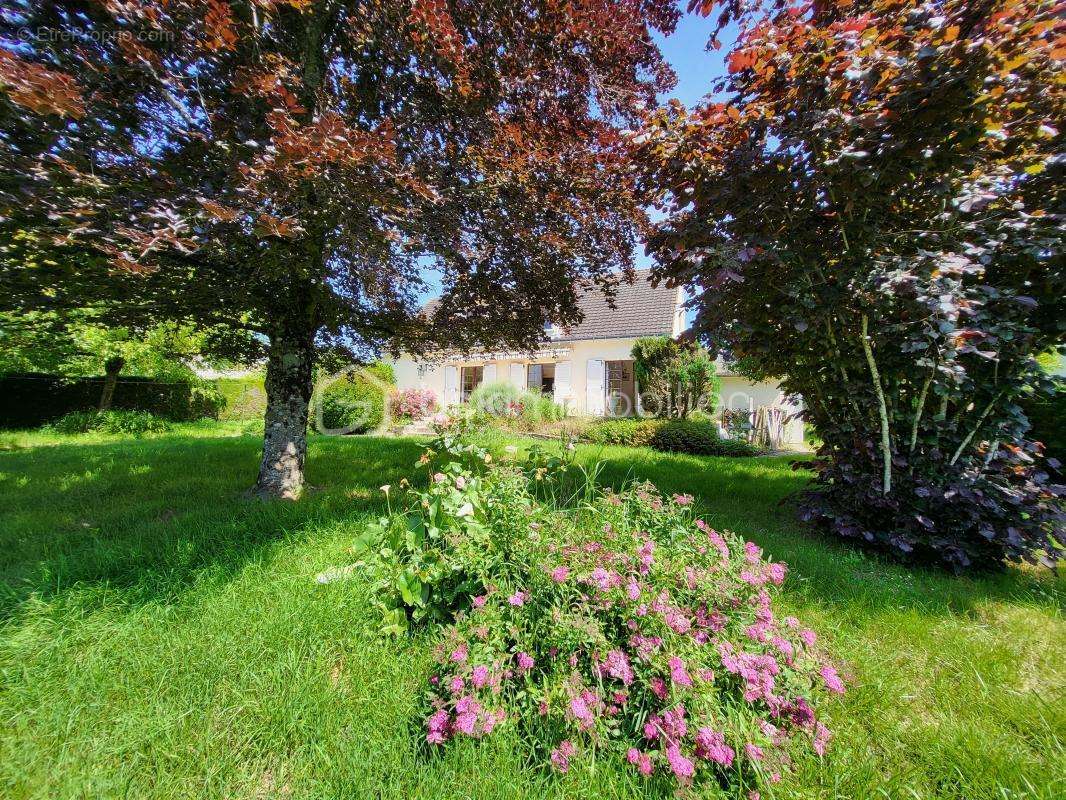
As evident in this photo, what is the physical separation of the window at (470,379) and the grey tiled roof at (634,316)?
3.98 m

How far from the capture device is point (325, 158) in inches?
86.0

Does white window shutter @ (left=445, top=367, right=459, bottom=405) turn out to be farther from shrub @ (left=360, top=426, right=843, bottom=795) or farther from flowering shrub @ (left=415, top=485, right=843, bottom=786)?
flowering shrub @ (left=415, top=485, right=843, bottom=786)

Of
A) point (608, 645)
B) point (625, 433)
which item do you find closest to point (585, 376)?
point (625, 433)

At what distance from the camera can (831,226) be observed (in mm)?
3219

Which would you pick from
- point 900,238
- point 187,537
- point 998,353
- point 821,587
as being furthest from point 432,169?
point 998,353

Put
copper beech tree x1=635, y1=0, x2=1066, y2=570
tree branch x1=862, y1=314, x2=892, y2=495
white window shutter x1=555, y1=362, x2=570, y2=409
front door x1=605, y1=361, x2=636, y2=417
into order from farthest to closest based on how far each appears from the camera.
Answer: white window shutter x1=555, y1=362, x2=570, y2=409, front door x1=605, y1=361, x2=636, y2=417, tree branch x1=862, y1=314, x2=892, y2=495, copper beech tree x1=635, y1=0, x2=1066, y2=570

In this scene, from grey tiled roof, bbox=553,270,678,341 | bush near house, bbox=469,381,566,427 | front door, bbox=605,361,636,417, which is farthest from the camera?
front door, bbox=605,361,636,417

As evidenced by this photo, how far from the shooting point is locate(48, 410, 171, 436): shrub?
34.0 feet

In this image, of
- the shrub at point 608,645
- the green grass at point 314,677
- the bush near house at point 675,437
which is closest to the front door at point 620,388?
the bush near house at point 675,437

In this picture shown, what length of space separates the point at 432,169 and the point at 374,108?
4.30 feet

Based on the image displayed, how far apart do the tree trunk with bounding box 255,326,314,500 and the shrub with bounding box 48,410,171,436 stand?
9919mm

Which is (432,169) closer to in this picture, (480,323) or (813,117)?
(480,323)

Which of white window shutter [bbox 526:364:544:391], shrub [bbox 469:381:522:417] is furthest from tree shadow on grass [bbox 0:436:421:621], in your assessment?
white window shutter [bbox 526:364:544:391]

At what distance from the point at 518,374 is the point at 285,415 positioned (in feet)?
34.5
